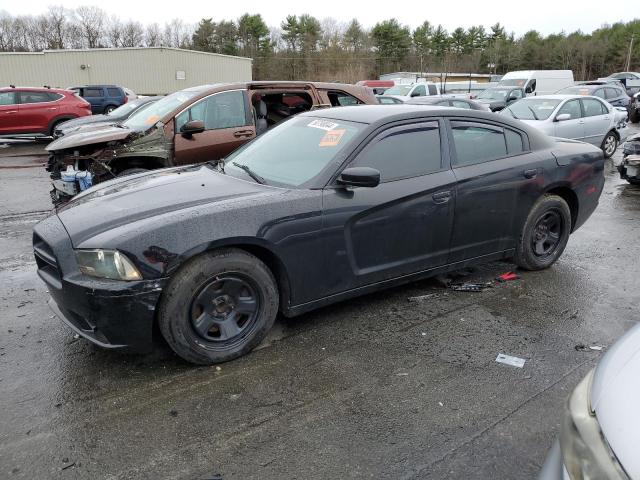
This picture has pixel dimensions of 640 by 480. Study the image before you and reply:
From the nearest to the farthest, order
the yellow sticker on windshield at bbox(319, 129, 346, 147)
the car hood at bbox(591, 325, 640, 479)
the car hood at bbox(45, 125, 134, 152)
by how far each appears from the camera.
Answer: the car hood at bbox(591, 325, 640, 479)
the yellow sticker on windshield at bbox(319, 129, 346, 147)
the car hood at bbox(45, 125, 134, 152)

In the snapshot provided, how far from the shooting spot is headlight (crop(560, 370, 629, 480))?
1403 mm

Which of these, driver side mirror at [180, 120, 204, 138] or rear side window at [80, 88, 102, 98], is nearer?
driver side mirror at [180, 120, 204, 138]

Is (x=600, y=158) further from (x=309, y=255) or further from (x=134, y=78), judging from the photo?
(x=134, y=78)

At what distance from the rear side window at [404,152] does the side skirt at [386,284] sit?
2.63ft

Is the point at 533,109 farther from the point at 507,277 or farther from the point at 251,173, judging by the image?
the point at 251,173

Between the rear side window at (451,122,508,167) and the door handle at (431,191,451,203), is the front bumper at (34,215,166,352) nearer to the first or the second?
the door handle at (431,191,451,203)

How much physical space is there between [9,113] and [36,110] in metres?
0.73

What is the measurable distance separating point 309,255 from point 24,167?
36.2ft

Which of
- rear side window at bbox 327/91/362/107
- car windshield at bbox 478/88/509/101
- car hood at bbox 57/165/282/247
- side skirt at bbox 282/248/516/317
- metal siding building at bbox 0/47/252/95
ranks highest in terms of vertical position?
metal siding building at bbox 0/47/252/95

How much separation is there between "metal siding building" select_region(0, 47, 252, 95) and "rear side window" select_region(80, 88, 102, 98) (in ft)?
52.5

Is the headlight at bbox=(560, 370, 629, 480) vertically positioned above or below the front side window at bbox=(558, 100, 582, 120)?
below

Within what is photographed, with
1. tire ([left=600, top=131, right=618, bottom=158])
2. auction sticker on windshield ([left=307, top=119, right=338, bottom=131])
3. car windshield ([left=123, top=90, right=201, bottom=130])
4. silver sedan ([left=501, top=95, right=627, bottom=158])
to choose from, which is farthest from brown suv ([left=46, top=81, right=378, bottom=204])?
tire ([left=600, top=131, right=618, bottom=158])

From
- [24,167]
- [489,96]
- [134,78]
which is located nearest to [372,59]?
[134,78]

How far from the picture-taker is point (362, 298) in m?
4.40
